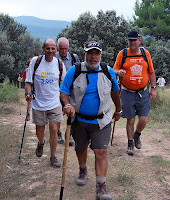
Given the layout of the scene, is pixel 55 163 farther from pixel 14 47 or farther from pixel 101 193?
pixel 14 47

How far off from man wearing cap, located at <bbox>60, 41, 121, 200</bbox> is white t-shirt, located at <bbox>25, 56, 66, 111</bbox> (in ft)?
3.45

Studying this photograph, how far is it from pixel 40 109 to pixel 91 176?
1327 mm

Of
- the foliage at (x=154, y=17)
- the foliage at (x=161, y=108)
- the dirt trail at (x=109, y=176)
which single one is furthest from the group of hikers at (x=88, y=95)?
the foliage at (x=154, y=17)

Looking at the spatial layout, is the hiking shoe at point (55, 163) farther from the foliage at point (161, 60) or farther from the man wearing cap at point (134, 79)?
the foliage at point (161, 60)

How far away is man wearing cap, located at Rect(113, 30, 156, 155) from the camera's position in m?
5.30

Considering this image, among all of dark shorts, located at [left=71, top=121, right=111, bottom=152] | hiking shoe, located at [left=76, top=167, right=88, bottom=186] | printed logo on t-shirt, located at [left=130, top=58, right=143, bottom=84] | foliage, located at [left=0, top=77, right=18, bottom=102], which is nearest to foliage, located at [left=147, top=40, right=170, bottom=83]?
foliage, located at [left=0, top=77, right=18, bottom=102]

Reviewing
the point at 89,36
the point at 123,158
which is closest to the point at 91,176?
the point at 123,158

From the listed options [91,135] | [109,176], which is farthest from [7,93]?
[91,135]

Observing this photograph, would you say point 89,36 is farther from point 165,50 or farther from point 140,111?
point 140,111

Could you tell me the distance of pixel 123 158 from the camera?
5258 millimetres

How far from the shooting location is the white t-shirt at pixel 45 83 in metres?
4.67

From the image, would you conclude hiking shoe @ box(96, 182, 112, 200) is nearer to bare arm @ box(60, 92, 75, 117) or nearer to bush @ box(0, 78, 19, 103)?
bare arm @ box(60, 92, 75, 117)

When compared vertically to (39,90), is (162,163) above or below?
below

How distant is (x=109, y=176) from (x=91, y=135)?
0.96 metres
